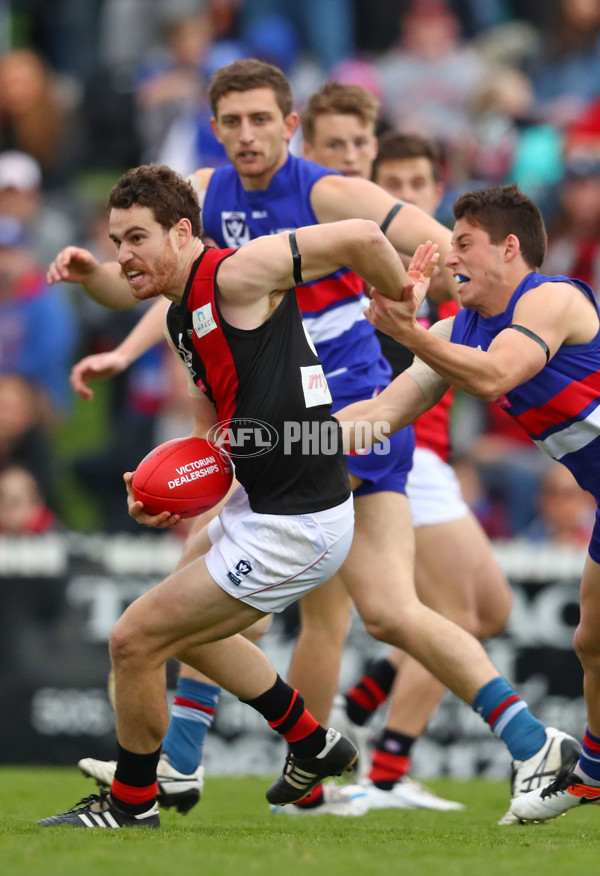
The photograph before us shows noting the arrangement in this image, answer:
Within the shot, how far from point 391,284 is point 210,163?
693 cm

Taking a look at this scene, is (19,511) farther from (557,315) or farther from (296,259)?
(557,315)

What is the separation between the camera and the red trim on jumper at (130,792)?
17.2 ft

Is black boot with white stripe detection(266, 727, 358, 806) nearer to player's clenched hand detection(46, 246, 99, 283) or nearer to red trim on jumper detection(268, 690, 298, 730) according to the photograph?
red trim on jumper detection(268, 690, 298, 730)

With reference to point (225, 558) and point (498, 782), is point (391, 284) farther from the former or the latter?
point (498, 782)

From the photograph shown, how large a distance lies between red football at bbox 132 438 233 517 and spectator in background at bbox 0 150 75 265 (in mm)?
7728

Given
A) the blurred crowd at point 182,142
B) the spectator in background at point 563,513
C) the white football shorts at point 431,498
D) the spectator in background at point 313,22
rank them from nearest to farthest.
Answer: the white football shorts at point 431,498 < the spectator in background at point 563,513 < the blurred crowd at point 182,142 < the spectator in background at point 313,22

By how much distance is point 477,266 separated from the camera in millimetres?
5305

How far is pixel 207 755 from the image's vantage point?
9.12 metres

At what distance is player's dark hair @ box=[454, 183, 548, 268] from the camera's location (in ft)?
17.4

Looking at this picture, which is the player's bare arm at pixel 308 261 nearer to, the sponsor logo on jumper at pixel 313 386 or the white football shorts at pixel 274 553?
the sponsor logo on jumper at pixel 313 386

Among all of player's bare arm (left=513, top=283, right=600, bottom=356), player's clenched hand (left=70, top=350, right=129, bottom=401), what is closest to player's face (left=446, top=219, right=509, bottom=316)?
player's bare arm (left=513, top=283, right=600, bottom=356)

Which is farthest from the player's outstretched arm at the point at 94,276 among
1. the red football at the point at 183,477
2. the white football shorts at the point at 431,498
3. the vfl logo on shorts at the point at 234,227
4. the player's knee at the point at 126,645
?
the white football shorts at the point at 431,498

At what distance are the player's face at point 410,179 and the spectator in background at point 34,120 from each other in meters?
6.91

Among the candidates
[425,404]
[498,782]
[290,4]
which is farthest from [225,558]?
[290,4]
